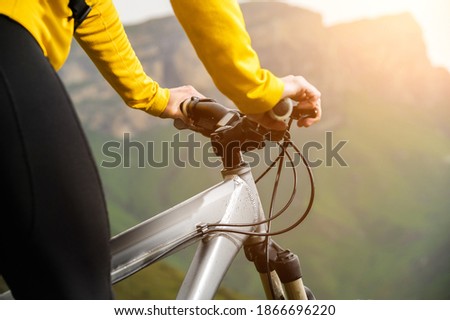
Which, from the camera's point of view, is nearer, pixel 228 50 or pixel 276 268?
pixel 228 50


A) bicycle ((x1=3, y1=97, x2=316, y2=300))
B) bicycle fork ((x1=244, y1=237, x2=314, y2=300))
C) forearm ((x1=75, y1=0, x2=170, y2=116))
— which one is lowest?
bicycle fork ((x1=244, y1=237, x2=314, y2=300))

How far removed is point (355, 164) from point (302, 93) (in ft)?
5.06

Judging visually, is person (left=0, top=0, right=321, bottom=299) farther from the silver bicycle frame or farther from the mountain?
the mountain

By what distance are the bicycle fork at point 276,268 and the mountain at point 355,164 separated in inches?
49.8

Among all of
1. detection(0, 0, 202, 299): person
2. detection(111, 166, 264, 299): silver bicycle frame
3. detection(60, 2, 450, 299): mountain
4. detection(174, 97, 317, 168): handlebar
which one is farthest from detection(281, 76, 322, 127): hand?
detection(60, 2, 450, 299): mountain

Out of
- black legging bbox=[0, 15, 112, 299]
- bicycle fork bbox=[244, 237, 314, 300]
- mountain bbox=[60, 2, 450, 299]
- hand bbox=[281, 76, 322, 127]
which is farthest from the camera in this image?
mountain bbox=[60, 2, 450, 299]

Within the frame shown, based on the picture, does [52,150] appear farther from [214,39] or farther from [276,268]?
[276,268]

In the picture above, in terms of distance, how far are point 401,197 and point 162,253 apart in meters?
1.64

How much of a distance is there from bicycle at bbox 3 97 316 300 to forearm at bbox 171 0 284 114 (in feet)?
0.30

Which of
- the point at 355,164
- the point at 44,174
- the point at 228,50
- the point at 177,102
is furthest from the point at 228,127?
the point at 355,164

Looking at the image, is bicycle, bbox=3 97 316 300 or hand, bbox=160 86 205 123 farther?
hand, bbox=160 86 205 123

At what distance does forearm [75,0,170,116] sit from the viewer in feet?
2.73

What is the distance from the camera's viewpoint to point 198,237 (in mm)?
862
